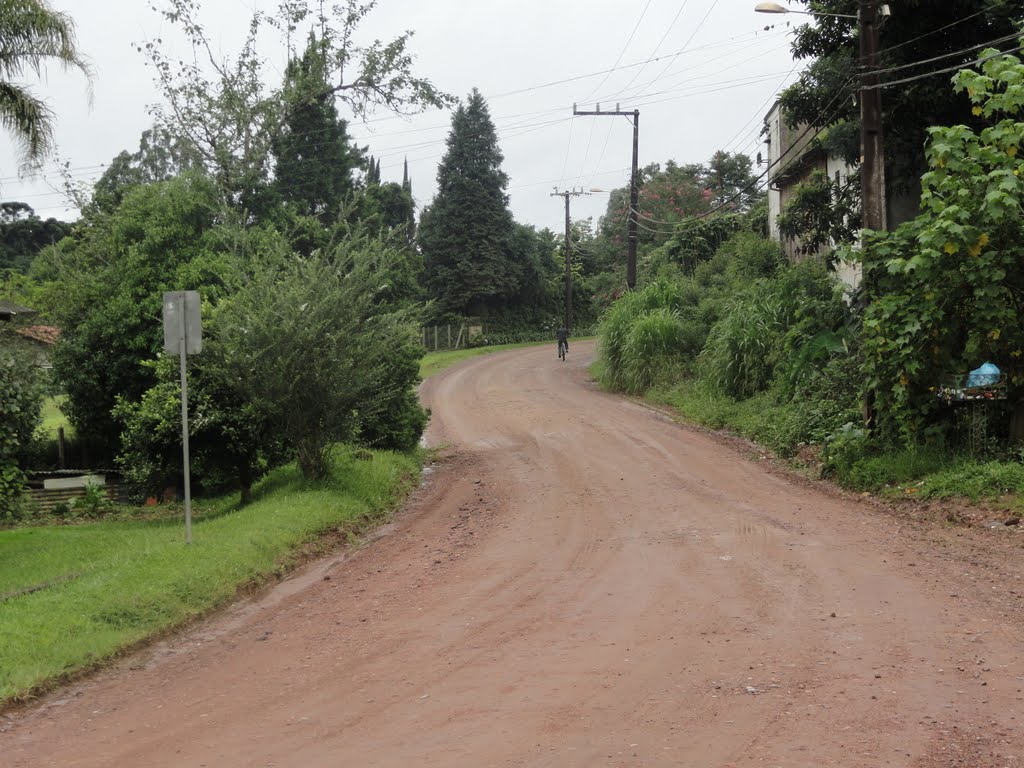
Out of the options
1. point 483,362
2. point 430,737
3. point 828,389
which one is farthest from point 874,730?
point 483,362

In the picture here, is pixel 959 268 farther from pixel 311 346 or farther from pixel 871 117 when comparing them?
pixel 311 346

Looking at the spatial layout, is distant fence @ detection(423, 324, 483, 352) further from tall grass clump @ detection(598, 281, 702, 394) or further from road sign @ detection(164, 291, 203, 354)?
road sign @ detection(164, 291, 203, 354)

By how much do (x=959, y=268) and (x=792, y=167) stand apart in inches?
753

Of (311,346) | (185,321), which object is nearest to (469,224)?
(311,346)

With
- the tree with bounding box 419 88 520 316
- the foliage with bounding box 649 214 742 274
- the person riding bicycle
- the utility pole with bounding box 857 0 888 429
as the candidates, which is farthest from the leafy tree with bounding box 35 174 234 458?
the tree with bounding box 419 88 520 316

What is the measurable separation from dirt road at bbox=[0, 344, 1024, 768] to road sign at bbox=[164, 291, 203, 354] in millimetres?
3344

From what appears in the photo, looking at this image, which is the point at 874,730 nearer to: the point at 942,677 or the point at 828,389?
the point at 942,677

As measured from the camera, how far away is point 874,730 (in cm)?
587

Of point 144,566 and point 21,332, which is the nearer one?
point 144,566

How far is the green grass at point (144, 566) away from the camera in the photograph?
8.33 meters

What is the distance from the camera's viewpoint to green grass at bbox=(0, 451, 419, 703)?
833cm

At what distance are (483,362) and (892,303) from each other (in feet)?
111

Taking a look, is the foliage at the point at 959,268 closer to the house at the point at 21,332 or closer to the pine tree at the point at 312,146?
the house at the point at 21,332

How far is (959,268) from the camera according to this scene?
46.3 ft
